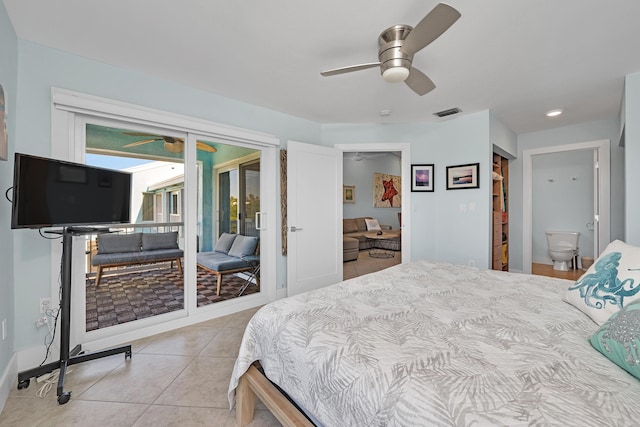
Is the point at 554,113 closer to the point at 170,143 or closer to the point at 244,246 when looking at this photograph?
the point at 244,246

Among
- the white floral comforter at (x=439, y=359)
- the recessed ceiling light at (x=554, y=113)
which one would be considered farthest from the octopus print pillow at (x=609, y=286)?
the recessed ceiling light at (x=554, y=113)

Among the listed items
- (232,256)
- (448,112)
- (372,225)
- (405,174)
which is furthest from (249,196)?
(372,225)

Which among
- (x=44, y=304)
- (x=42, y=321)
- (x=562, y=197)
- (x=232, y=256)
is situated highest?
(x=562, y=197)

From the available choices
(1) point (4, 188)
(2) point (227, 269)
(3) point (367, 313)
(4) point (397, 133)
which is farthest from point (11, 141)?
(4) point (397, 133)

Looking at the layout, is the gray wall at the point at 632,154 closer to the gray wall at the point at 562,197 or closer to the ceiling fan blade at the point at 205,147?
the gray wall at the point at 562,197

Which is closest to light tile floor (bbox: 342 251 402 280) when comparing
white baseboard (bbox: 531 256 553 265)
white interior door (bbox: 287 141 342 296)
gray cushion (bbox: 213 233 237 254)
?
white interior door (bbox: 287 141 342 296)

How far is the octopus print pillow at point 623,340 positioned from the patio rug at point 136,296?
3161 millimetres

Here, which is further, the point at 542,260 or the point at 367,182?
the point at 367,182

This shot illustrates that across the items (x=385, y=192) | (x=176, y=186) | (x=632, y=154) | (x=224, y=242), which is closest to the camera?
(x=632, y=154)

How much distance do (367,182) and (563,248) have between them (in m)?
4.84

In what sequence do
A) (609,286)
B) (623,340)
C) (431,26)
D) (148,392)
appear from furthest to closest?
1. (148,392)
2. (431,26)
3. (609,286)
4. (623,340)

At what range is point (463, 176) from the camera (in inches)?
145

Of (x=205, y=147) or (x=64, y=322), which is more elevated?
(x=205, y=147)

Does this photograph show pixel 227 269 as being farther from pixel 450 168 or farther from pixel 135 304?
pixel 450 168
